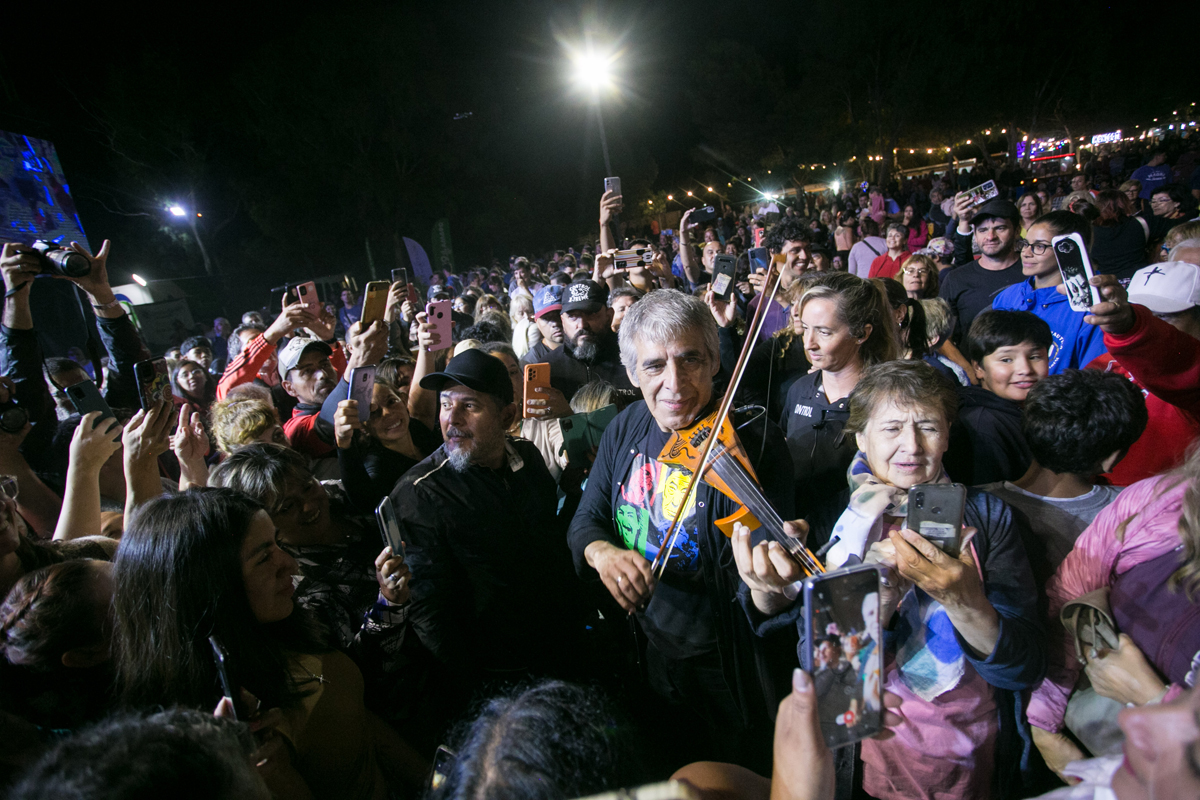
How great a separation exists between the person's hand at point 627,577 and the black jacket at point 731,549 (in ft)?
0.83

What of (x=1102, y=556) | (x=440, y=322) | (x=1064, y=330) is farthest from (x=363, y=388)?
(x=1064, y=330)

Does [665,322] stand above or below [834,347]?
above

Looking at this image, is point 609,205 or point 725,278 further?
point 609,205

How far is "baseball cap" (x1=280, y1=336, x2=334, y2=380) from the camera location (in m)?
3.88

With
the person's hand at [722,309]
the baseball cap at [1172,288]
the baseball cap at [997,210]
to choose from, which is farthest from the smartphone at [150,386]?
the baseball cap at [997,210]

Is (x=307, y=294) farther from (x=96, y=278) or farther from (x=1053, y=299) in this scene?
(x=1053, y=299)

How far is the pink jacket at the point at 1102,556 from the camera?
153 cm

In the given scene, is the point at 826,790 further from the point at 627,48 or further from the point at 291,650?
the point at 627,48

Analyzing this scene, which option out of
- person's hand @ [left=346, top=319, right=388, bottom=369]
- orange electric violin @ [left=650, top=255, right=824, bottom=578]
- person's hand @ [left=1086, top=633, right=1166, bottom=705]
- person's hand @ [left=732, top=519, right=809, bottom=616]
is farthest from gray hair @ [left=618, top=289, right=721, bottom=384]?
person's hand @ [left=346, top=319, right=388, bottom=369]

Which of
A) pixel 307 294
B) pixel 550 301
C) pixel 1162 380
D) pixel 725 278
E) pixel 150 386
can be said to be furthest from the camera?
pixel 550 301

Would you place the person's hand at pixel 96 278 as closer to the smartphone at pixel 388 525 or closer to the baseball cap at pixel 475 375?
the baseball cap at pixel 475 375

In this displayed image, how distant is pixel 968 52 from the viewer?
71.2ft

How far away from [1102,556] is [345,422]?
3.03 m

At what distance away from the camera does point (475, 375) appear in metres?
2.52
